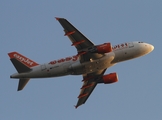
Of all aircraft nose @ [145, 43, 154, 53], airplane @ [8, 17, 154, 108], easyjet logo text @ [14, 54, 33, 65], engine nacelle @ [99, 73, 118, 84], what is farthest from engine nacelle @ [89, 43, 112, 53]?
easyjet logo text @ [14, 54, 33, 65]

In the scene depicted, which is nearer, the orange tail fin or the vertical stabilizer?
the vertical stabilizer

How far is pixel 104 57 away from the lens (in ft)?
234

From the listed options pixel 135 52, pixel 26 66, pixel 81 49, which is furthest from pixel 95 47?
pixel 26 66

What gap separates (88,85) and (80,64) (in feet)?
32.7

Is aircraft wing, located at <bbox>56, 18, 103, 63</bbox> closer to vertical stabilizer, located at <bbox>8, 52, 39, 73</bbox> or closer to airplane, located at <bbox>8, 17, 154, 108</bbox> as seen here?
airplane, located at <bbox>8, 17, 154, 108</bbox>

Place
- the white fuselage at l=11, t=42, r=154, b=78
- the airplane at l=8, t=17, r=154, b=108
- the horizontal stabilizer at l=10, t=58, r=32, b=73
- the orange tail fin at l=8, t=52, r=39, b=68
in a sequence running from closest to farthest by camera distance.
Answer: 1. the airplane at l=8, t=17, r=154, b=108
2. the horizontal stabilizer at l=10, t=58, r=32, b=73
3. the white fuselage at l=11, t=42, r=154, b=78
4. the orange tail fin at l=8, t=52, r=39, b=68

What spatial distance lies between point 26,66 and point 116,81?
18.0m

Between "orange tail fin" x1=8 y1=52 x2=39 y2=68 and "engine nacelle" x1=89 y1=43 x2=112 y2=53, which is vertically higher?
"orange tail fin" x1=8 y1=52 x2=39 y2=68

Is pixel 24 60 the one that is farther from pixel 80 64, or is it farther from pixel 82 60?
pixel 82 60

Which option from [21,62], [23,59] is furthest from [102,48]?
[23,59]

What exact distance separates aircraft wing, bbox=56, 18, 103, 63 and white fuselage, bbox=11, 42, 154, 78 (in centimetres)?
112

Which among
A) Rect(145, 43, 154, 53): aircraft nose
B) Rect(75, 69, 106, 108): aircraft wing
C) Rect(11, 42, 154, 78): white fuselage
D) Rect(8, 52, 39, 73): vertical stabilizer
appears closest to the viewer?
Rect(8, 52, 39, 73): vertical stabilizer

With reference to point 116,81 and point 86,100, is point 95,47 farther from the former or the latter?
point 86,100

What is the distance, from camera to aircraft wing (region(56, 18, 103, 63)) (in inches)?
2569
